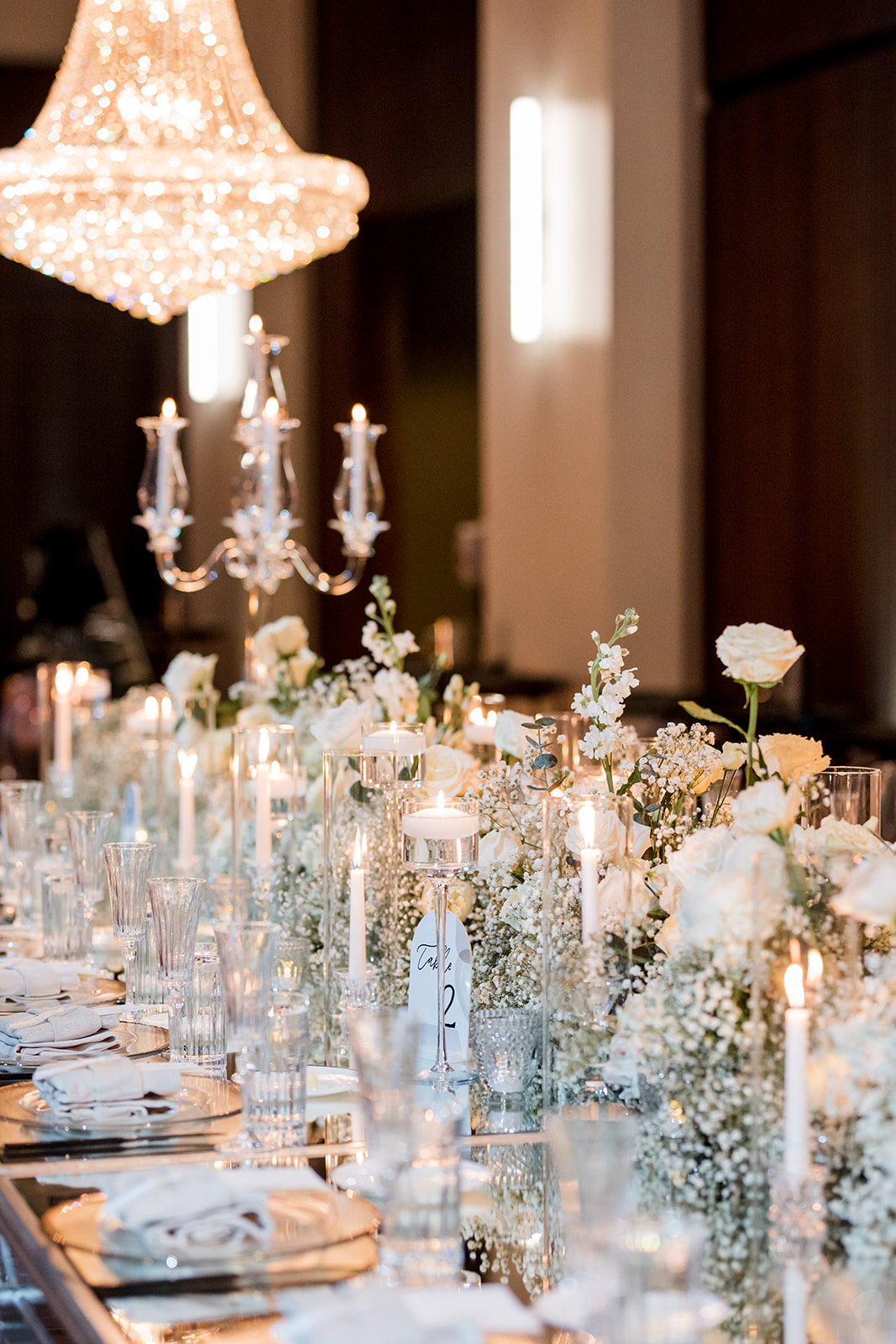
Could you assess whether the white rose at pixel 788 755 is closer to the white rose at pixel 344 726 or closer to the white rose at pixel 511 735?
the white rose at pixel 511 735

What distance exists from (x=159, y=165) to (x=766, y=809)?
2.60 meters

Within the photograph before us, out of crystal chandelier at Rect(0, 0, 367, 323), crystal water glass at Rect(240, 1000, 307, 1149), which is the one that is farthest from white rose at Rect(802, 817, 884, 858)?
crystal chandelier at Rect(0, 0, 367, 323)

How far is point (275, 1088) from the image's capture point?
1771mm

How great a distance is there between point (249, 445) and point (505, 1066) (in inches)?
73.1

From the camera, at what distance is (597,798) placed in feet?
6.22

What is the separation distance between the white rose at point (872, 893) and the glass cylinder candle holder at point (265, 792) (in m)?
1.23

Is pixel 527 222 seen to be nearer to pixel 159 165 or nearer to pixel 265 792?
pixel 159 165

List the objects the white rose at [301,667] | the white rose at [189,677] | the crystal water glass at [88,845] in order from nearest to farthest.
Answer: the crystal water glass at [88,845], the white rose at [301,667], the white rose at [189,677]

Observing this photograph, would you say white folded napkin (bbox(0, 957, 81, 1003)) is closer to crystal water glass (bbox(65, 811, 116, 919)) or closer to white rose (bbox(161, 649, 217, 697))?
crystal water glass (bbox(65, 811, 116, 919))

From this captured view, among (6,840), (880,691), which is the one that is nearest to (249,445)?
(6,840)

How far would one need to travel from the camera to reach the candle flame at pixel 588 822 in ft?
6.17

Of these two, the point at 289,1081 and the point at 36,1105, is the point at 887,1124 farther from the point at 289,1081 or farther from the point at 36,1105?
the point at 36,1105

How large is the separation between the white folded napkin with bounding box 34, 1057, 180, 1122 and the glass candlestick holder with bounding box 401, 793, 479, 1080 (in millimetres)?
313

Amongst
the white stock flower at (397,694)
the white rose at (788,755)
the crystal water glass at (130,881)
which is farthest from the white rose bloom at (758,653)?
the white stock flower at (397,694)
